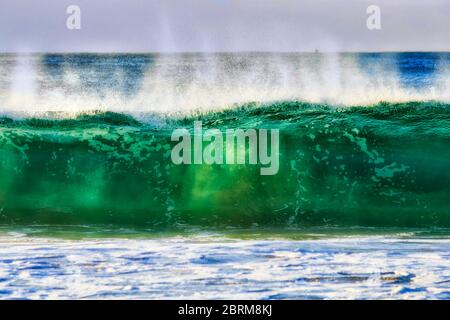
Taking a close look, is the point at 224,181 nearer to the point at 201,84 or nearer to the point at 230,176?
the point at 230,176

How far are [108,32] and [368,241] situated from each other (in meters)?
8.08

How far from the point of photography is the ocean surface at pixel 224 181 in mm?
8617

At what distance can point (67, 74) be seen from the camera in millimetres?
17625

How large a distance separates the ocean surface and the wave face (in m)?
0.03

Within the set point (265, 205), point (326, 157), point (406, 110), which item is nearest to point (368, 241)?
point (265, 205)

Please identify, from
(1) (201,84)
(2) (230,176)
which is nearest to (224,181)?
(2) (230,176)

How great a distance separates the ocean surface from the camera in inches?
339

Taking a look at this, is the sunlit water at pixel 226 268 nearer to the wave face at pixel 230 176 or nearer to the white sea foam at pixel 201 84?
the wave face at pixel 230 176

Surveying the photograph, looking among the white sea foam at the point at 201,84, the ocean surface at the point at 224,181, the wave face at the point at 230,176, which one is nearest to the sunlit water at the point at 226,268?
the ocean surface at the point at 224,181

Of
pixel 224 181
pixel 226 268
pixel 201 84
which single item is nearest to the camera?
pixel 226 268

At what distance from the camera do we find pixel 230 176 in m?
12.8

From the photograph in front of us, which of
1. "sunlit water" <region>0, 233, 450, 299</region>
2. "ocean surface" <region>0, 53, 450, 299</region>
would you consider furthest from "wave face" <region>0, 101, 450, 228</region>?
"sunlit water" <region>0, 233, 450, 299</region>

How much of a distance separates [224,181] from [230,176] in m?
0.13
